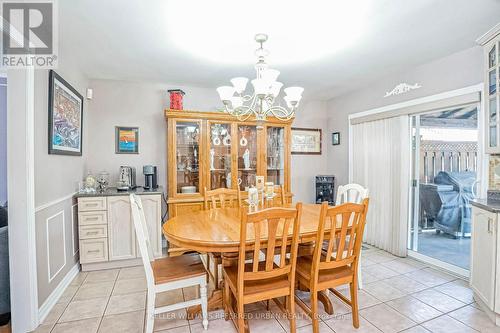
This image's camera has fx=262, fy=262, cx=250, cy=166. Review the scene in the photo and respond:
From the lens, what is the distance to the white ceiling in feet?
6.15

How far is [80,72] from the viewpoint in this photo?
3.15m

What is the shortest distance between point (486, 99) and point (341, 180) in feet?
7.50

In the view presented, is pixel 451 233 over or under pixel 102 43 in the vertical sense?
under

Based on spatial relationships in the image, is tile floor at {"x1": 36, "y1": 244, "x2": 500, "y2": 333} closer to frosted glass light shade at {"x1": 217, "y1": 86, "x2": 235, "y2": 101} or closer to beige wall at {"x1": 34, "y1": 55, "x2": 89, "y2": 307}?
beige wall at {"x1": 34, "y1": 55, "x2": 89, "y2": 307}

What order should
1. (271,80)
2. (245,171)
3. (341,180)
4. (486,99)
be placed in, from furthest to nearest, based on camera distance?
(341,180) < (245,171) < (486,99) < (271,80)

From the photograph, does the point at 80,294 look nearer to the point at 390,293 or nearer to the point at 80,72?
the point at 80,72

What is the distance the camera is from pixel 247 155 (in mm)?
3891

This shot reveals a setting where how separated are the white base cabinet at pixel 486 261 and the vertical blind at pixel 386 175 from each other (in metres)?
1.02

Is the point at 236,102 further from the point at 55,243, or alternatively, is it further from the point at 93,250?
the point at 93,250

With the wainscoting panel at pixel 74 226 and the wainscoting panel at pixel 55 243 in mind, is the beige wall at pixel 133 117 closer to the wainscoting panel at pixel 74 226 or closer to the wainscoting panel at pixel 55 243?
the wainscoting panel at pixel 74 226

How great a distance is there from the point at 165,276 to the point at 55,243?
128cm

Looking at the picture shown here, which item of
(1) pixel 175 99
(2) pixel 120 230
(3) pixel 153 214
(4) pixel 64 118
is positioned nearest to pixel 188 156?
(1) pixel 175 99

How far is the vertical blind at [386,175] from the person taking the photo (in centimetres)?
330

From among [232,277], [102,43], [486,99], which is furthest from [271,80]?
[486,99]
